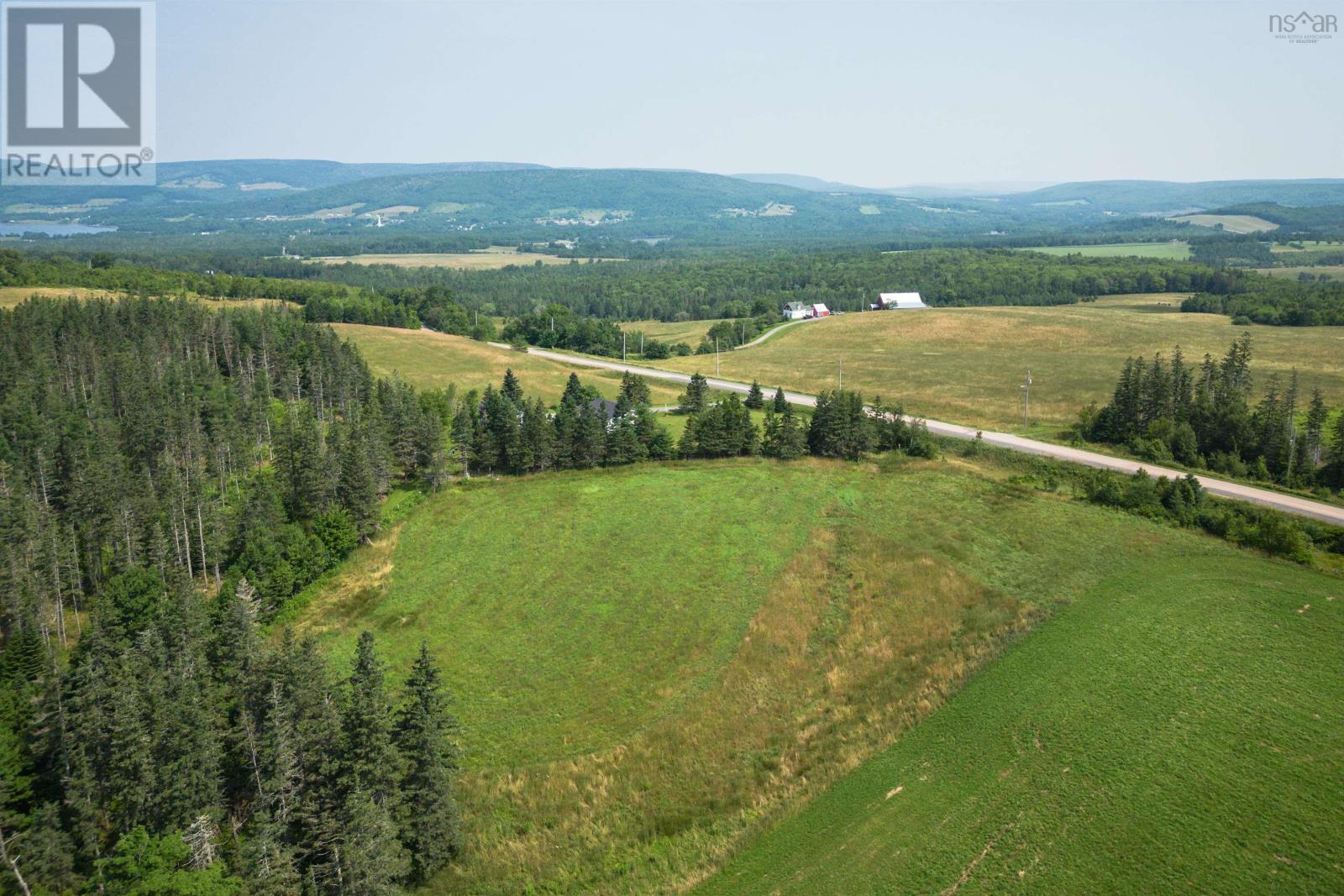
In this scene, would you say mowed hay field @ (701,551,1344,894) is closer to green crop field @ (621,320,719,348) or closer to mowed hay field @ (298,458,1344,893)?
mowed hay field @ (298,458,1344,893)

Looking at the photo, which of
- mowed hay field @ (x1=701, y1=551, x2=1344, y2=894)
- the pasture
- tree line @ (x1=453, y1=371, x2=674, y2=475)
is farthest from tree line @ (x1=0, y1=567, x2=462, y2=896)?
the pasture

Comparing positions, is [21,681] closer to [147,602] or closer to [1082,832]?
[147,602]

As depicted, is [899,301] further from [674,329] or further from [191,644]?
[191,644]

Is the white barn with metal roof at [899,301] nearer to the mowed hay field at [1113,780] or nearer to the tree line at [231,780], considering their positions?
the mowed hay field at [1113,780]

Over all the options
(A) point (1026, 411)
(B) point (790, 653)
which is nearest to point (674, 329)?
(A) point (1026, 411)

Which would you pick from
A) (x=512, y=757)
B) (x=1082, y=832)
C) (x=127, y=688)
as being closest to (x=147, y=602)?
(x=127, y=688)

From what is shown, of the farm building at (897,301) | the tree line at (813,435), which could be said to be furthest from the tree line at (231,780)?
the farm building at (897,301)
